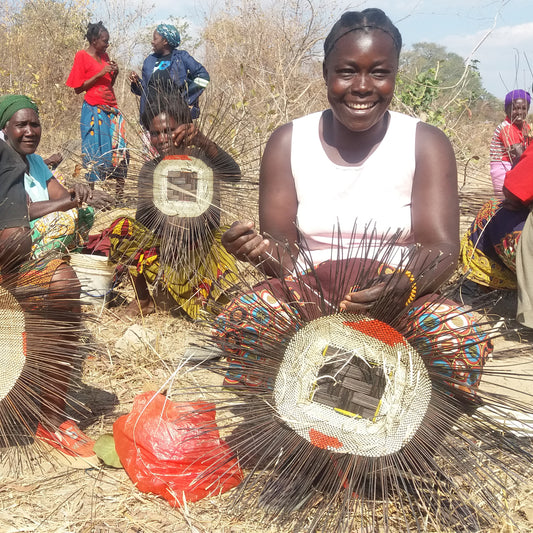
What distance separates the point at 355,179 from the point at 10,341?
1.21 meters

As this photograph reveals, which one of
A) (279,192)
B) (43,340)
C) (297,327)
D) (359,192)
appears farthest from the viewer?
(279,192)

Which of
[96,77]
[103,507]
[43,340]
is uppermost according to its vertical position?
[96,77]

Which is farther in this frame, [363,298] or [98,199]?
[98,199]

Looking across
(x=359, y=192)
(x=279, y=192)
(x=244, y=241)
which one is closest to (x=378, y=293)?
(x=244, y=241)

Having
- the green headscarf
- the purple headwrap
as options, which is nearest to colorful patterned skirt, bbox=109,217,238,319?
the green headscarf

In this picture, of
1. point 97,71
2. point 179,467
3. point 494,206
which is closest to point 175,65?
point 97,71

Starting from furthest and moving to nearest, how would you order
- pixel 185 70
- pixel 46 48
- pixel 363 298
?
pixel 46 48 → pixel 185 70 → pixel 363 298

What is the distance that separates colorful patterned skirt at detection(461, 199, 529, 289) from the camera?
3299 millimetres

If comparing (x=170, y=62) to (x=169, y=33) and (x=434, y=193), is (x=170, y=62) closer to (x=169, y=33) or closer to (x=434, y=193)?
(x=169, y=33)

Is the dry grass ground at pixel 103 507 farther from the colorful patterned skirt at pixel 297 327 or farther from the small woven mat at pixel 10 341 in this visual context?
the small woven mat at pixel 10 341

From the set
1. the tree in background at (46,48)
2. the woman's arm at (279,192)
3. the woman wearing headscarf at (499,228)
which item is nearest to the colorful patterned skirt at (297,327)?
the woman's arm at (279,192)

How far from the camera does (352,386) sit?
1521mm

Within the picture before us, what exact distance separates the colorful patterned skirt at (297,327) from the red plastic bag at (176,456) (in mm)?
198

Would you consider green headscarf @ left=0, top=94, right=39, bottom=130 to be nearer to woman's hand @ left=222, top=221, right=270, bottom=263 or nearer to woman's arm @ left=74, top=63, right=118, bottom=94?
woman's hand @ left=222, top=221, right=270, bottom=263
